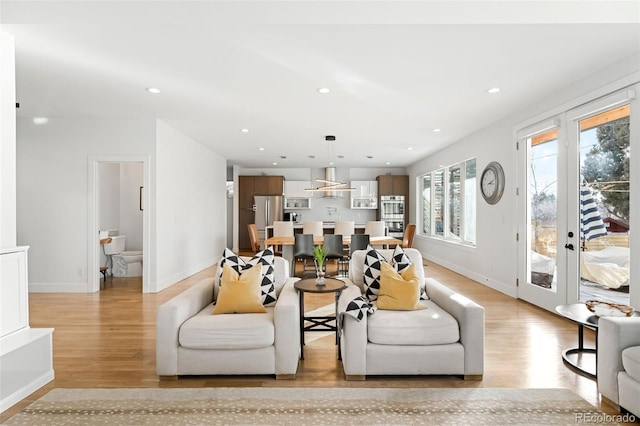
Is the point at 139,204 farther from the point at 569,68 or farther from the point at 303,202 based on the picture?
the point at 569,68

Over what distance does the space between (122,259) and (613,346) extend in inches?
274

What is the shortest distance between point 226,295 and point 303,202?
798cm

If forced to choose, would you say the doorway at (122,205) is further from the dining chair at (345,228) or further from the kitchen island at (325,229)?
the dining chair at (345,228)

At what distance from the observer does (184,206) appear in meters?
6.48

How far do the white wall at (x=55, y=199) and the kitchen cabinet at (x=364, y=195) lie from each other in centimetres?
670

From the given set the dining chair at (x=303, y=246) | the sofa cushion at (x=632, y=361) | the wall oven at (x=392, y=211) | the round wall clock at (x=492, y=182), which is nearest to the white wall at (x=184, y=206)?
the dining chair at (x=303, y=246)

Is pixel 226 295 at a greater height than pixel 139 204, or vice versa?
pixel 139 204

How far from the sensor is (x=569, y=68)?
3.49 m

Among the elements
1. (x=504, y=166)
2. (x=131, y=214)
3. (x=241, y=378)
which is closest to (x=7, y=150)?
(x=241, y=378)

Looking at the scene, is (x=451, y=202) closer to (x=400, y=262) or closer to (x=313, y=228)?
(x=313, y=228)

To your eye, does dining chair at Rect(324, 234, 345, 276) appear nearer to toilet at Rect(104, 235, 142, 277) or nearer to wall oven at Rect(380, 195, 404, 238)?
toilet at Rect(104, 235, 142, 277)

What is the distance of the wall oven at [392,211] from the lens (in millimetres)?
Answer: 10531

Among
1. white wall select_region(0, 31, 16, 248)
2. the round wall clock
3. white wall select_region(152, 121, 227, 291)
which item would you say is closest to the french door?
the round wall clock

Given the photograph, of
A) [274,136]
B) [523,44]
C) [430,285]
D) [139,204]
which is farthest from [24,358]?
[139,204]
